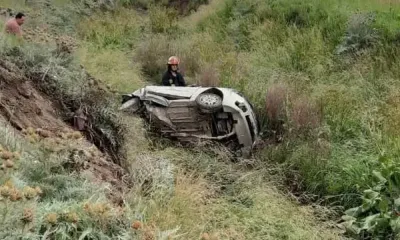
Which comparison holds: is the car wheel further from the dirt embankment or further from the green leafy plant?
the green leafy plant

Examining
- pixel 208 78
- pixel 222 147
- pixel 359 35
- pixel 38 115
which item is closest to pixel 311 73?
pixel 359 35

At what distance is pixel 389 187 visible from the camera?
6746 millimetres

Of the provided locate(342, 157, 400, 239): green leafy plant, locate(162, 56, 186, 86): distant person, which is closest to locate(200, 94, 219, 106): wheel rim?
locate(162, 56, 186, 86): distant person

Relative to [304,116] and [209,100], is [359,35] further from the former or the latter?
[209,100]

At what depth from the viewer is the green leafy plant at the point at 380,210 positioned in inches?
245

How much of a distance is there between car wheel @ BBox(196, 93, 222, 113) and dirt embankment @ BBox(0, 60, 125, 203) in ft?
7.70

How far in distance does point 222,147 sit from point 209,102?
0.69 metres

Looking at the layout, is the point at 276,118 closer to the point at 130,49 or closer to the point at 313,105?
the point at 313,105

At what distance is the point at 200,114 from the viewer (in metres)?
8.63

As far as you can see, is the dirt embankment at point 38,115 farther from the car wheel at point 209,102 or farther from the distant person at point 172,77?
the distant person at point 172,77

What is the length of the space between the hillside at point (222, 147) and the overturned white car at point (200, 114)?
11.8 inches

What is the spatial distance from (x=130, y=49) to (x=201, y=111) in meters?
8.02

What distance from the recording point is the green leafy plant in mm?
6230

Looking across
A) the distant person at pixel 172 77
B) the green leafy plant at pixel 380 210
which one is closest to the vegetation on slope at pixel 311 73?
the green leafy plant at pixel 380 210
